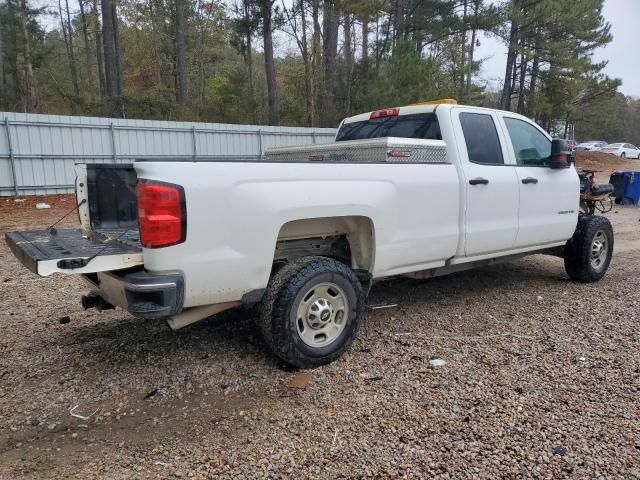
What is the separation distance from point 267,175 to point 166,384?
1572mm

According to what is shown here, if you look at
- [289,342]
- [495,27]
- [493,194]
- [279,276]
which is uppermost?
[495,27]

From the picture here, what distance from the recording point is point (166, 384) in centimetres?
346

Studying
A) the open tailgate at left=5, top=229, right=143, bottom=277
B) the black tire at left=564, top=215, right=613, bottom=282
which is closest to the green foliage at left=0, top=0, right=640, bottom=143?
the black tire at left=564, top=215, right=613, bottom=282

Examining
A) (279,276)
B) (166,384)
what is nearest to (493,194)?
(279,276)

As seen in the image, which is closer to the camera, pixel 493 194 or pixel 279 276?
pixel 279 276

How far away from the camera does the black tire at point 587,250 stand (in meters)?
5.78

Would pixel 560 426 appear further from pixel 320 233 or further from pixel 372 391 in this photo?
pixel 320 233

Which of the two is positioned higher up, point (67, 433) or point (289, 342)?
point (289, 342)

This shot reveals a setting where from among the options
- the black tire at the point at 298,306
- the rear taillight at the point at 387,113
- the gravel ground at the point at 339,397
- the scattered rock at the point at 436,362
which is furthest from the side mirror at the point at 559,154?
the black tire at the point at 298,306

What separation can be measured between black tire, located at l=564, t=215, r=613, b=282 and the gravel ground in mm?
789

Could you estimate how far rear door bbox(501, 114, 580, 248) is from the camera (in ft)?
16.6

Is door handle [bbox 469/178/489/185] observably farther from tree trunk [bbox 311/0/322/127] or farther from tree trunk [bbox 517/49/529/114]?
tree trunk [bbox 517/49/529/114]

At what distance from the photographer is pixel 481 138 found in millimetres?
4793

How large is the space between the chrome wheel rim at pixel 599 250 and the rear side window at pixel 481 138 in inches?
78.0
